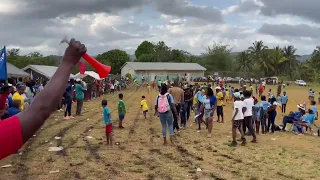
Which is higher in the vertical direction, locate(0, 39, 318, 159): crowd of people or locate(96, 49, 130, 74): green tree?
locate(96, 49, 130, 74): green tree

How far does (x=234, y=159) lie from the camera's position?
30.6ft

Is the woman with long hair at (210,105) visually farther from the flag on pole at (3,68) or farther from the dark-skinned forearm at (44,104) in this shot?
the dark-skinned forearm at (44,104)

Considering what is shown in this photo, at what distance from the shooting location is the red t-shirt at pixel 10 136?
1.64 m

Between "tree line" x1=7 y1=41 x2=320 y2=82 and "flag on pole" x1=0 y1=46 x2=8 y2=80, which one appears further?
"tree line" x1=7 y1=41 x2=320 y2=82

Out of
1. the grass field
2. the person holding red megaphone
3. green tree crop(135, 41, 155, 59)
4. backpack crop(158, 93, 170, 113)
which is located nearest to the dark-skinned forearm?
the person holding red megaphone

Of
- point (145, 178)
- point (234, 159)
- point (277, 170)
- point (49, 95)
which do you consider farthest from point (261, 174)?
point (49, 95)

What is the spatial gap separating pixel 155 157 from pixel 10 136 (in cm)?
766

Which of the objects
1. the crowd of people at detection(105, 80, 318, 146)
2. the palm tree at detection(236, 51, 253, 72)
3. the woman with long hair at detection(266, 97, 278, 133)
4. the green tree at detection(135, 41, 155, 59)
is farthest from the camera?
the green tree at detection(135, 41, 155, 59)

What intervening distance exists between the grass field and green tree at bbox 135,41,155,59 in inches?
3645

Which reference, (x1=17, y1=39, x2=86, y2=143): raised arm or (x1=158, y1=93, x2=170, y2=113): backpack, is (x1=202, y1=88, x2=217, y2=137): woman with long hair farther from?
(x1=17, y1=39, x2=86, y2=143): raised arm

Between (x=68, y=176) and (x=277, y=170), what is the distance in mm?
4350

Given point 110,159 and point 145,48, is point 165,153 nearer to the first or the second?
point 110,159

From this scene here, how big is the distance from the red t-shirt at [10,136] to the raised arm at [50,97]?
0.07 feet

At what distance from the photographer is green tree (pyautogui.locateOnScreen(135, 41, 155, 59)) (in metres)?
105
